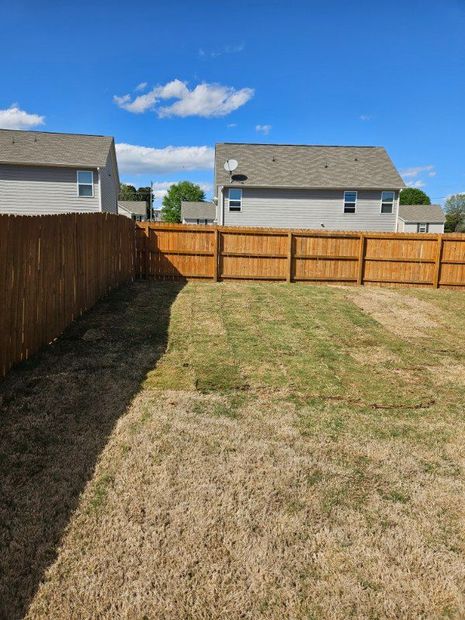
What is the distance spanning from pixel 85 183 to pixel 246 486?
835 inches

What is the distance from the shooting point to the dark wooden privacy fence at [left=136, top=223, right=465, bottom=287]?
47.3ft

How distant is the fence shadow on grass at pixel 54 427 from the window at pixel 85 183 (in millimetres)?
15516

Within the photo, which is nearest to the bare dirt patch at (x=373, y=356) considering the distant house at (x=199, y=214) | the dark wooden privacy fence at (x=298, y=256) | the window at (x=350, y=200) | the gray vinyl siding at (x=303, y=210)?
the dark wooden privacy fence at (x=298, y=256)

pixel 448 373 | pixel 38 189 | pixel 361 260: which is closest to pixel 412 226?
pixel 361 260

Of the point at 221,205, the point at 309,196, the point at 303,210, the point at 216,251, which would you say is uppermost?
the point at 309,196

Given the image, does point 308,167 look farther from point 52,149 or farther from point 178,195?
point 178,195

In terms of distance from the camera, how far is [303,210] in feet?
78.0

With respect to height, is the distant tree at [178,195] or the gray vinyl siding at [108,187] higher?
the distant tree at [178,195]

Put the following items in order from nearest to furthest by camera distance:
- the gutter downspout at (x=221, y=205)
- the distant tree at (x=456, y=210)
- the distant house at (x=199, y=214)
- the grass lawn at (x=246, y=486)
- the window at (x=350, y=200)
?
1. the grass lawn at (x=246, y=486)
2. the gutter downspout at (x=221, y=205)
3. the window at (x=350, y=200)
4. the distant house at (x=199, y=214)
5. the distant tree at (x=456, y=210)

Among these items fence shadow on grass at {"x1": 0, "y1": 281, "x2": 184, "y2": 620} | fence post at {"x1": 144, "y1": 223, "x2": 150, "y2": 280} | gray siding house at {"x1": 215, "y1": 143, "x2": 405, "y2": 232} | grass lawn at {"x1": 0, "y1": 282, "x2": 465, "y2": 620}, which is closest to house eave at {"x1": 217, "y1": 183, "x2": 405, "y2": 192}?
gray siding house at {"x1": 215, "y1": 143, "x2": 405, "y2": 232}

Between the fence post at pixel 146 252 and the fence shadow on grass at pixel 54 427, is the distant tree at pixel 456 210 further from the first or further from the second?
the fence shadow on grass at pixel 54 427

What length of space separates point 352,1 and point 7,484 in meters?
12.3

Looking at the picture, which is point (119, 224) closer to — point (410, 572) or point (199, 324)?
point (199, 324)

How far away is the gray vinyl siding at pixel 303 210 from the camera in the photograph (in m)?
23.6
